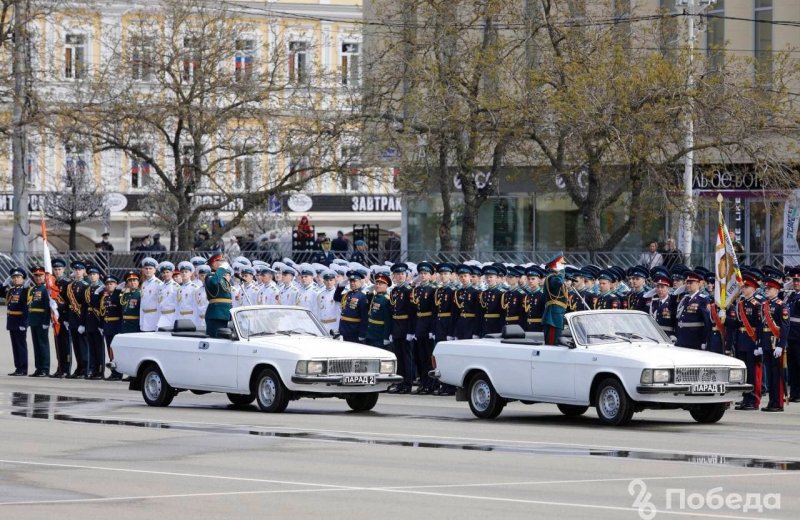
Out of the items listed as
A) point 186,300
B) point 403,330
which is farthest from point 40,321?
point 403,330

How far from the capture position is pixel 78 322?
95.7 ft

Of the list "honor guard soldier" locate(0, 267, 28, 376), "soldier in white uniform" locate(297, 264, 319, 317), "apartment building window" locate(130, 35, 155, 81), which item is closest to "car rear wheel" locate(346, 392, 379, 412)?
"soldier in white uniform" locate(297, 264, 319, 317)

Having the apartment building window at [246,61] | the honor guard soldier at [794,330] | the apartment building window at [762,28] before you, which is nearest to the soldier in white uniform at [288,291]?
the honor guard soldier at [794,330]

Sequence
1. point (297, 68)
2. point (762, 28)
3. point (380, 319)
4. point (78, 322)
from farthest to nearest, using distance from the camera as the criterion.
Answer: point (297, 68)
point (762, 28)
point (78, 322)
point (380, 319)

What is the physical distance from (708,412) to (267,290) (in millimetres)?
10838

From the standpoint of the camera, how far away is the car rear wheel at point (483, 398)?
770 inches

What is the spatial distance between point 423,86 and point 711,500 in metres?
25.1

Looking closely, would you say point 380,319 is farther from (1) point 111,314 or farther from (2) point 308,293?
(1) point 111,314

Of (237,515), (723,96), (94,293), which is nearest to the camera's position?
(237,515)

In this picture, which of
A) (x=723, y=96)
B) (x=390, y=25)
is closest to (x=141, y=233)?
(x=390, y=25)

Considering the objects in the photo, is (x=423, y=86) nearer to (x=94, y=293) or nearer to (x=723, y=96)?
(x=723, y=96)

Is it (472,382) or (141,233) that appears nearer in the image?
(472,382)

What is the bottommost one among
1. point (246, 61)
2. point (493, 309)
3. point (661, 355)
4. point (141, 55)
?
point (661, 355)

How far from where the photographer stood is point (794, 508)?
451 inches
